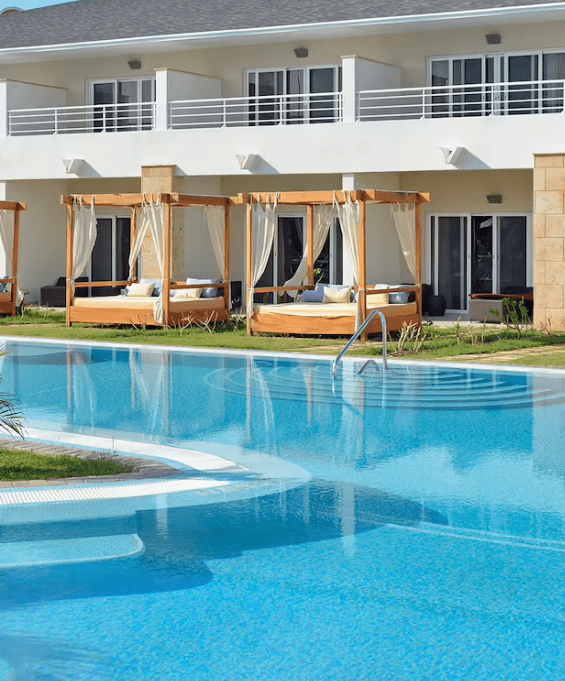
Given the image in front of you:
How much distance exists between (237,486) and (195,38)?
17608 millimetres

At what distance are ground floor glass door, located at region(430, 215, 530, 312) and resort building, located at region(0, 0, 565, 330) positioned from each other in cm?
3

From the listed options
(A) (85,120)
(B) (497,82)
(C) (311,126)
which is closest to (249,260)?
(C) (311,126)

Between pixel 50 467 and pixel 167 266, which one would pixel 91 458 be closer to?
pixel 50 467

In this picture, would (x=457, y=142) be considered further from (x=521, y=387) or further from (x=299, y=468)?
(x=299, y=468)

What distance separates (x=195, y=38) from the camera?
2402 centimetres

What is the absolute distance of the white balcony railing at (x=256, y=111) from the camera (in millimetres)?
23875

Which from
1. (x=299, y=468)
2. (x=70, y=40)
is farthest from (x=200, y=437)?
(x=70, y=40)

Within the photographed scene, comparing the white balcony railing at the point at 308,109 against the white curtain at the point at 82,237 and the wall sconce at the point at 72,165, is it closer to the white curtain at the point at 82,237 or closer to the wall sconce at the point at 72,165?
the wall sconce at the point at 72,165

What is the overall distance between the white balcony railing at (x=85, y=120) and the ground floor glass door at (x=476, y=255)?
7256mm

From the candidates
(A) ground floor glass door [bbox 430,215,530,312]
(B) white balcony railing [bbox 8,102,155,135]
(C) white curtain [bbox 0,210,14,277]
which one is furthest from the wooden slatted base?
(B) white balcony railing [bbox 8,102,155,135]

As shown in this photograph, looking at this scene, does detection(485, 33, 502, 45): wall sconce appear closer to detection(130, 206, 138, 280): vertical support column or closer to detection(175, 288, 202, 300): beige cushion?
detection(175, 288, 202, 300): beige cushion

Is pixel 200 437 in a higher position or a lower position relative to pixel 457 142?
lower

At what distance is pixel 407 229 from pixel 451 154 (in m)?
2.35

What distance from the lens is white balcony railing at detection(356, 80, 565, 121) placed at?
21875 millimetres
